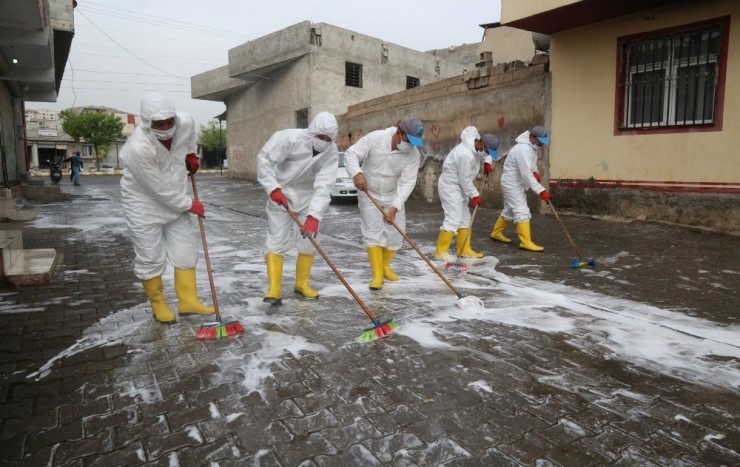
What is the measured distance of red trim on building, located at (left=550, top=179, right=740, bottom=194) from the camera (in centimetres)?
725

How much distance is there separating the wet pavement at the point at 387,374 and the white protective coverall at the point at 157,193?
0.52 m

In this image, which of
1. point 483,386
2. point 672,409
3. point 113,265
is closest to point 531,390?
point 483,386

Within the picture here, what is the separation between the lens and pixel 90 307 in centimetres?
413

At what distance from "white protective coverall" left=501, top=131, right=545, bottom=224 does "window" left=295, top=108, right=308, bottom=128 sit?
14.9 meters

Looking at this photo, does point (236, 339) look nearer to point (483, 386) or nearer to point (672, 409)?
point (483, 386)

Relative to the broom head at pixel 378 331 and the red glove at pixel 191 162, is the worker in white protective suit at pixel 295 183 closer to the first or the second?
the red glove at pixel 191 162

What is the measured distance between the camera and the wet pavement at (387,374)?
7.04ft

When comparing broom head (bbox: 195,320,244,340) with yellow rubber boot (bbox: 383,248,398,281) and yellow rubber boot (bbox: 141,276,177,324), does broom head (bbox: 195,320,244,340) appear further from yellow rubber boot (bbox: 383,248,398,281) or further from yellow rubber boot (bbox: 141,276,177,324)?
yellow rubber boot (bbox: 383,248,398,281)

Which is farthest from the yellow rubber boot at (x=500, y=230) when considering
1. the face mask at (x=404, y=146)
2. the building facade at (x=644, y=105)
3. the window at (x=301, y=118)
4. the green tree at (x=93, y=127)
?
the green tree at (x=93, y=127)

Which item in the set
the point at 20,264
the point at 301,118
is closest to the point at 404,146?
the point at 20,264

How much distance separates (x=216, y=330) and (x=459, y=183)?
3714 mm

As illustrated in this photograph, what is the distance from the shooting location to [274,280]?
4250 mm

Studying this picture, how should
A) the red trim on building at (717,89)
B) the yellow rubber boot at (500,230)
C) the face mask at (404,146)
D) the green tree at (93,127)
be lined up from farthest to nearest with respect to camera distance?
the green tree at (93,127) → the yellow rubber boot at (500,230) → the red trim on building at (717,89) → the face mask at (404,146)

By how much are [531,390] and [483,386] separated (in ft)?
0.78
